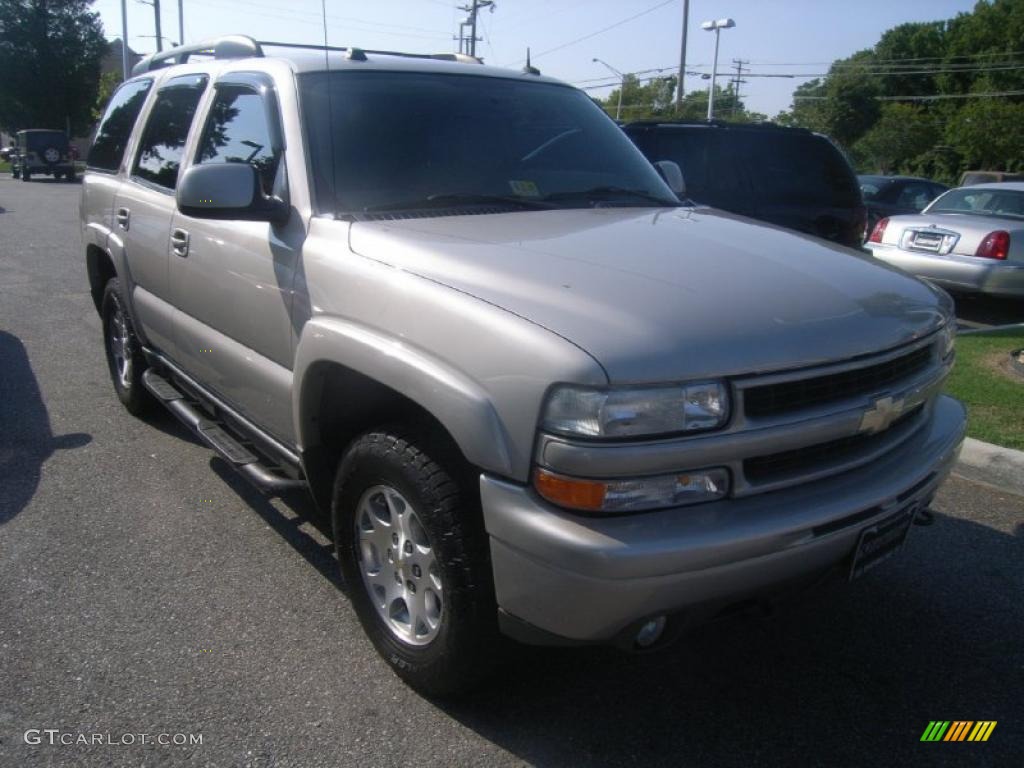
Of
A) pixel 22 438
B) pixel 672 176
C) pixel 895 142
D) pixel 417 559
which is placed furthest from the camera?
pixel 895 142

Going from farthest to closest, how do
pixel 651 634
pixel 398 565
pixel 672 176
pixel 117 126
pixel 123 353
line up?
1. pixel 123 353
2. pixel 117 126
3. pixel 672 176
4. pixel 398 565
5. pixel 651 634

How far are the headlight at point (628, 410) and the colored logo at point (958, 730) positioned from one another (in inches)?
53.0

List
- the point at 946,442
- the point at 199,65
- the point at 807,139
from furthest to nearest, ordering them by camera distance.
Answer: the point at 807,139
the point at 199,65
the point at 946,442

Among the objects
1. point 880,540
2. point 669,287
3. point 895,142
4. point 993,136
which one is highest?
point 993,136

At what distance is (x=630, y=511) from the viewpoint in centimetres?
219

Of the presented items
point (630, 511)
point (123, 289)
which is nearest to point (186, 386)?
point (123, 289)

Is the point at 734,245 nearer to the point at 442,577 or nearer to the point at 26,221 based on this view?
the point at 442,577

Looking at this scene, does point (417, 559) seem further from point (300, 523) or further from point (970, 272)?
point (970, 272)

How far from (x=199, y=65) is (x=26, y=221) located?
16327 millimetres

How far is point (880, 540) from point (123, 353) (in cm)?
458

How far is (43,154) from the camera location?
36.2 meters

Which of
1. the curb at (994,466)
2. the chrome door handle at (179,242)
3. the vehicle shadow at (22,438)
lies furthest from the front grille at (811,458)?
the vehicle shadow at (22,438)

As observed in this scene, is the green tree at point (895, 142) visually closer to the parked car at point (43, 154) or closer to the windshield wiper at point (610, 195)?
the parked car at point (43, 154)

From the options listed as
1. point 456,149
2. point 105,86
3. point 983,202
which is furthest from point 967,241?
point 105,86
